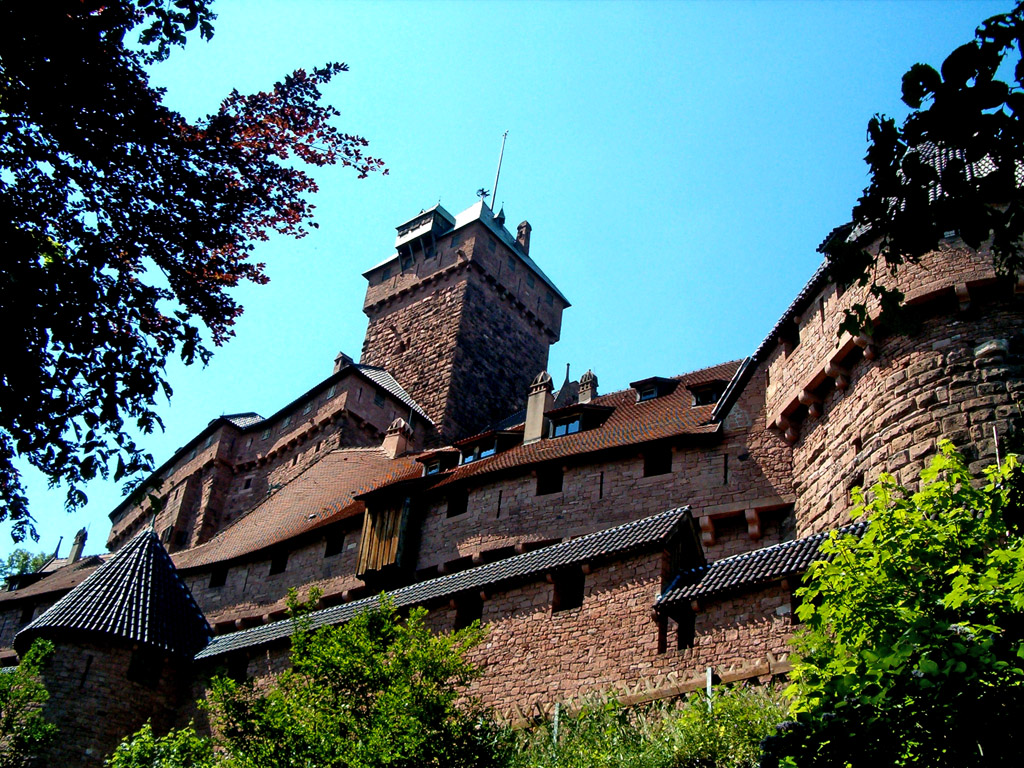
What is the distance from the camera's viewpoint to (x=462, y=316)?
138 ft

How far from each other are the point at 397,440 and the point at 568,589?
17.0 metres

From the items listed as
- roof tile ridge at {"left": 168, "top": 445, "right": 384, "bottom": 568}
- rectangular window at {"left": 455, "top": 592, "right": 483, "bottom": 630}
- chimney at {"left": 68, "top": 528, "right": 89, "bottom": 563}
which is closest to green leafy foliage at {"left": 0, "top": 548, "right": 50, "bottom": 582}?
chimney at {"left": 68, "top": 528, "right": 89, "bottom": 563}

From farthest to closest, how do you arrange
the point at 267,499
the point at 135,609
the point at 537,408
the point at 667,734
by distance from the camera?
the point at 267,499 → the point at 537,408 → the point at 135,609 → the point at 667,734

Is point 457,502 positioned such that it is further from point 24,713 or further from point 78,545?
point 78,545

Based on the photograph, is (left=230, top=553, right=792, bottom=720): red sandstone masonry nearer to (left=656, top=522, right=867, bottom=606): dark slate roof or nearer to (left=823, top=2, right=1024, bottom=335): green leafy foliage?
(left=656, top=522, right=867, bottom=606): dark slate roof

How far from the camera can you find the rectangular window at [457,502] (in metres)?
25.9

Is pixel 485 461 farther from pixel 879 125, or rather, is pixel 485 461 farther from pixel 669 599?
pixel 879 125

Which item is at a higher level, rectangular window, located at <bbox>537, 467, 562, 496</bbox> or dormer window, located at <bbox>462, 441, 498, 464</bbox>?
dormer window, located at <bbox>462, 441, 498, 464</bbox>

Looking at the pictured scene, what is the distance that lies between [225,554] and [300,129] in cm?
2211

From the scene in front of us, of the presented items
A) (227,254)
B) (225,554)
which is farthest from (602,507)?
(227,254)

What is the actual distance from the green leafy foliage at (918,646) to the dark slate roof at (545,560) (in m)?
4.56

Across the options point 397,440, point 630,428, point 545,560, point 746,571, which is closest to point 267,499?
Answer: point 397,440

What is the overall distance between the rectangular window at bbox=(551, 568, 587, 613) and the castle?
3 cm

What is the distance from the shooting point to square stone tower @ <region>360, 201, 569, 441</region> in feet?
132
